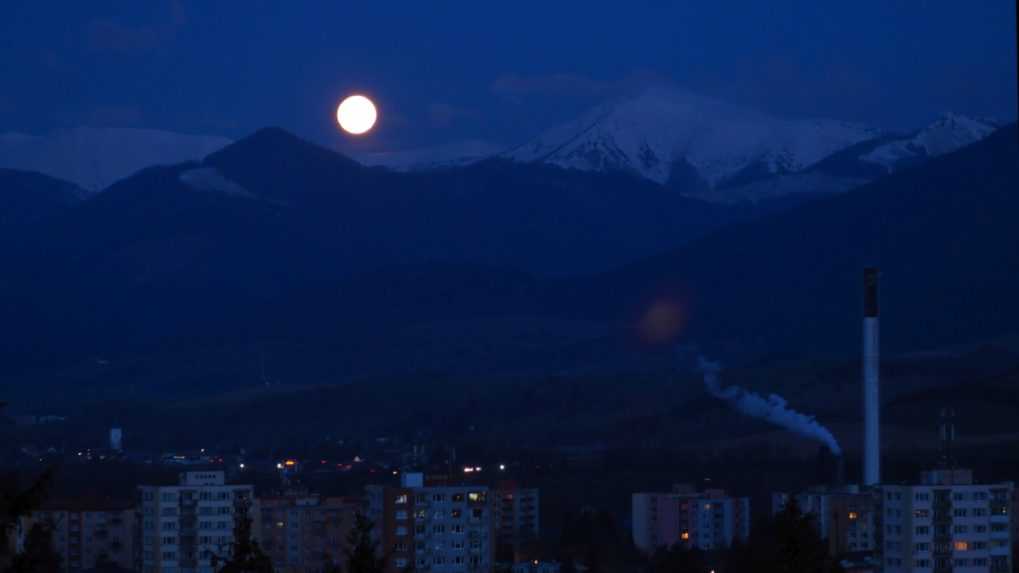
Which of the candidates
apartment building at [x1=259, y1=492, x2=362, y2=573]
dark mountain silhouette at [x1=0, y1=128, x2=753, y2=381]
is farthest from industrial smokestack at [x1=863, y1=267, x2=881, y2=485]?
dark mountain silhouette at [x1=0, y1=128, x2=753, y2=381]

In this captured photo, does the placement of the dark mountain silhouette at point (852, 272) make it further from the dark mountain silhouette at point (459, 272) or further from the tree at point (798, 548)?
the tree at point (798, 548)

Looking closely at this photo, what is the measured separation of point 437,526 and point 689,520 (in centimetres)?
793

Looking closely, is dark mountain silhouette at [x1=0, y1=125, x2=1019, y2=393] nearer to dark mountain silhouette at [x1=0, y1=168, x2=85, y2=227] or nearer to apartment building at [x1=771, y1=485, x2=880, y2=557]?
dark mountain silhouette at [x1=0, y1=168, x2=85, y2=227]

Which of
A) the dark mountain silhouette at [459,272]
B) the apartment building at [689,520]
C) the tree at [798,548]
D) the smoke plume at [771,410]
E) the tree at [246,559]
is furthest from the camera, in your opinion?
the dark mountain silhouette at [459,272]

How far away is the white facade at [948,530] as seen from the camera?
26703 mm

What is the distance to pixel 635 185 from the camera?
7106 inches

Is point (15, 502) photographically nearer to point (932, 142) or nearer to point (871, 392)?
point (871, 392)

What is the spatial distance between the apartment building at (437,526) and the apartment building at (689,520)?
594cm

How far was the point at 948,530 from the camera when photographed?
88.1ft

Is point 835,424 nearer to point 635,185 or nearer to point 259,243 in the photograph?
point 259,243

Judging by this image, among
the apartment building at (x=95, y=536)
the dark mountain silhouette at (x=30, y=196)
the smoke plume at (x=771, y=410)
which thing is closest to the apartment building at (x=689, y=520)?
the apartment building at (x=95, y=536)

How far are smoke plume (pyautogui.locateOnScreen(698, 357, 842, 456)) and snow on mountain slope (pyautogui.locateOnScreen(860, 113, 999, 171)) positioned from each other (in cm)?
8663

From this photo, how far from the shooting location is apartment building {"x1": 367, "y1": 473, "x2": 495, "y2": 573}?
99.2ft

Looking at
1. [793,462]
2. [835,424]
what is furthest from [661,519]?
[835,424]
